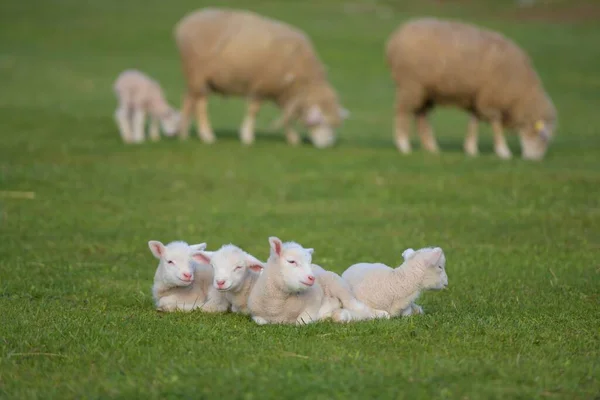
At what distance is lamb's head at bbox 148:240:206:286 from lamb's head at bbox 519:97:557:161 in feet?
42.7

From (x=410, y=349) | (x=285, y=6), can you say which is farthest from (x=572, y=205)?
(x=285, y=6)

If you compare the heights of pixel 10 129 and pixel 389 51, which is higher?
pixel 389 51

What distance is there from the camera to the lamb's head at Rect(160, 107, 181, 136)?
20.3 meters

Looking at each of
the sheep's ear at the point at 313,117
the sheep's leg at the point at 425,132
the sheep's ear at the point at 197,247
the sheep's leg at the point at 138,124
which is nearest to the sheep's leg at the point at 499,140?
the sheep's leg at the point at 425,132

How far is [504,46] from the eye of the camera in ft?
65.4

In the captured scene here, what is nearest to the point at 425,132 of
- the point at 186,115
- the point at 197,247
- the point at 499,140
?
the point at 499,140

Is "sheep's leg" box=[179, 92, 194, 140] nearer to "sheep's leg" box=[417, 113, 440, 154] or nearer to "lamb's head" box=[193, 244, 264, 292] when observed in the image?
"sheep's leg" box=[417, 113, 440, 154]

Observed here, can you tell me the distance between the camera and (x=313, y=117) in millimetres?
20625

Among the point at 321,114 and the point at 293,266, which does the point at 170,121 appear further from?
the point at 293,266

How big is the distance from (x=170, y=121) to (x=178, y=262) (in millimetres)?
13152

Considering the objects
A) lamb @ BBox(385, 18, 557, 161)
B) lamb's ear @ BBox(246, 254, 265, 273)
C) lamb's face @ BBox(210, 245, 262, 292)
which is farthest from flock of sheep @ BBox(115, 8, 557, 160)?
lamb's face @ BBox(210, 245, 262, 292)

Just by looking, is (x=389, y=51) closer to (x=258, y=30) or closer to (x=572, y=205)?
(x=258, y=30)

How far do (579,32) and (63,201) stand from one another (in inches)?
1340

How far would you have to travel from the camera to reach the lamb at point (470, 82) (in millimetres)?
19359
